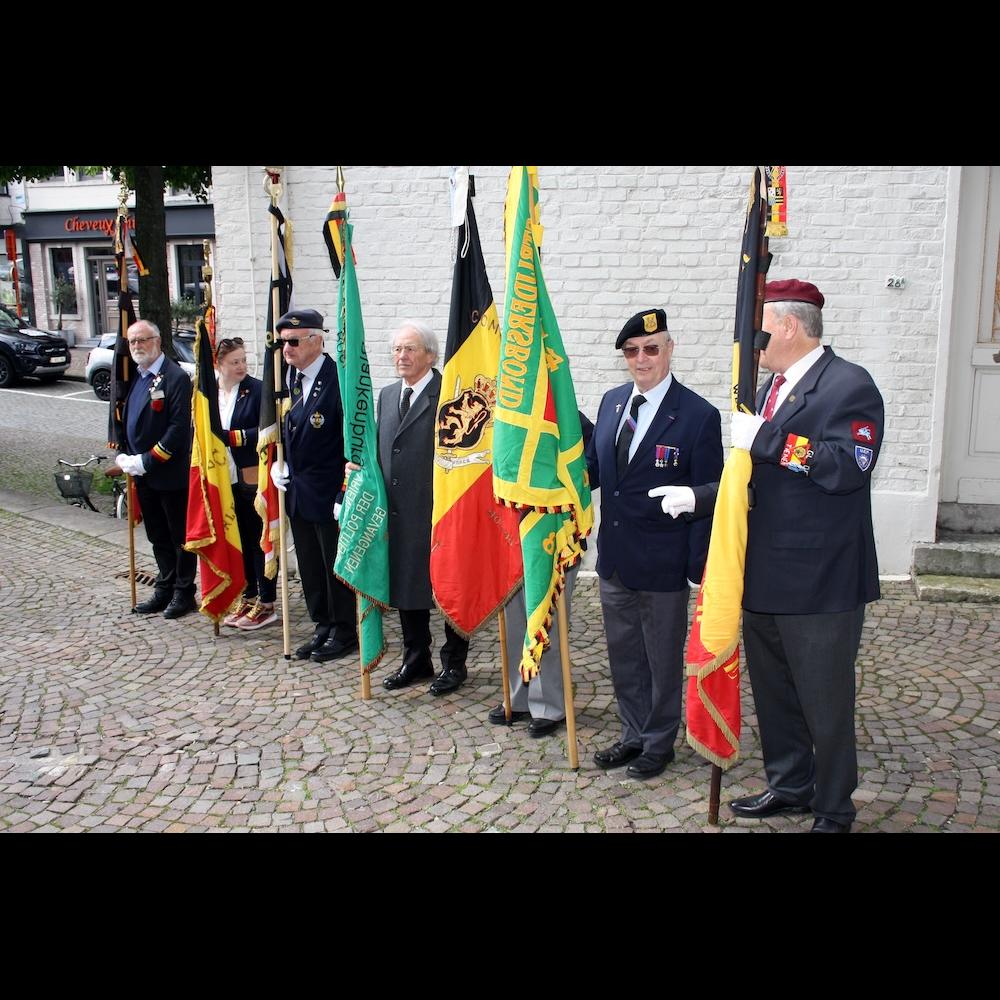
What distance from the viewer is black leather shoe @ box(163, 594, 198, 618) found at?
20.6ft

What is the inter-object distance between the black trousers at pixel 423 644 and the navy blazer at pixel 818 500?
2.06m

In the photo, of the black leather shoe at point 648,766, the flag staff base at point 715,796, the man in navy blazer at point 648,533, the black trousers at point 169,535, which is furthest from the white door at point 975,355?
the black trousers at point 169,535

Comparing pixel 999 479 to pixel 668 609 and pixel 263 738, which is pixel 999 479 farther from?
pixel 263 738

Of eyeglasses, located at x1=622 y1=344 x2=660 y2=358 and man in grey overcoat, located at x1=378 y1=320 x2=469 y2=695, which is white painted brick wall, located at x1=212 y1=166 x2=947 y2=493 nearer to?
man in grey overcoat, located at x1=378 y1=320 x2=469 y2=695

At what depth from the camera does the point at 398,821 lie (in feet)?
12.3

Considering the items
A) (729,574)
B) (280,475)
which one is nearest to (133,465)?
(280,475)

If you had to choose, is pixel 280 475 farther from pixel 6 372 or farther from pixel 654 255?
pixel 6 372

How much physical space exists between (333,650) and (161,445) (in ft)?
Answer: 6.04

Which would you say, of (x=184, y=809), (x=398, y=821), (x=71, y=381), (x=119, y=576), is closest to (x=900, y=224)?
(x=398, y=821)

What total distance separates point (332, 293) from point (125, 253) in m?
1.43

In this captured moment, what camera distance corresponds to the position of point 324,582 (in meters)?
5.82

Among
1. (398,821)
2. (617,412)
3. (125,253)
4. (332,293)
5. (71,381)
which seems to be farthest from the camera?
(71,381)

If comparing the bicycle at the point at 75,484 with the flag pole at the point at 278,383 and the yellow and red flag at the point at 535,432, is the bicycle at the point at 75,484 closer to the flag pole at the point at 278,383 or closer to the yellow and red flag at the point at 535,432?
the flag pole at the point at 278,383

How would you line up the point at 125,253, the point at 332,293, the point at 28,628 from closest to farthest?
the point at 28,628
the point at 125,253
the point at 332,293
